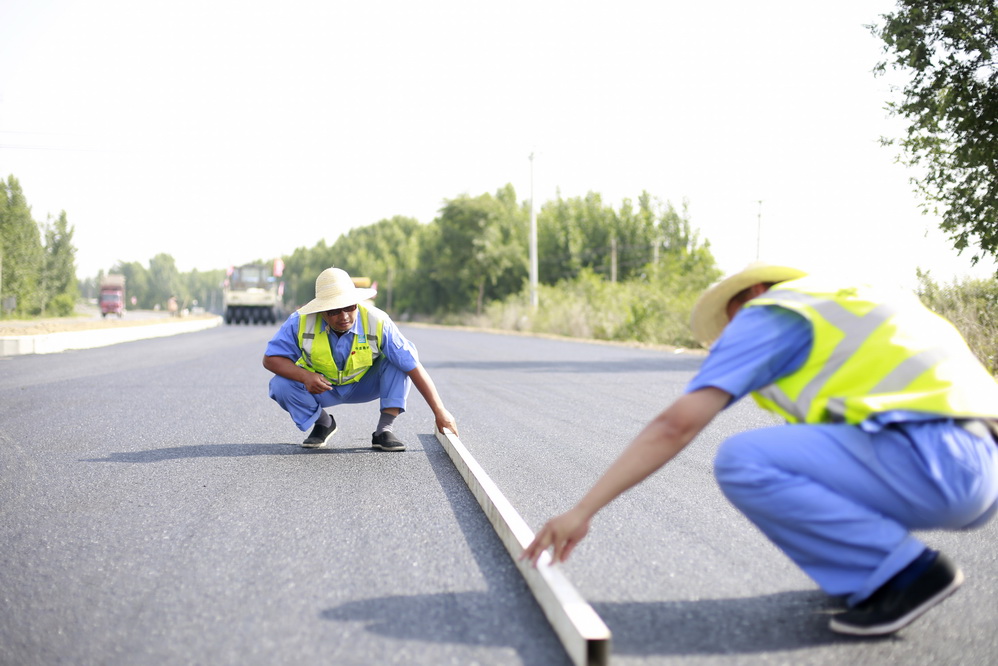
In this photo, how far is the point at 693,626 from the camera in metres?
2.71

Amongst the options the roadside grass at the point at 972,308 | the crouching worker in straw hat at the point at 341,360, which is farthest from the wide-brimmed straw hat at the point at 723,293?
the roadside grass at the point at 972,308

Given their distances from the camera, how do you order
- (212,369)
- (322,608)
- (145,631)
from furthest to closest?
(212,369)
(322,608)
(145,631)

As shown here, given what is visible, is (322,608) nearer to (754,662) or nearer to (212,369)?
(754,662)

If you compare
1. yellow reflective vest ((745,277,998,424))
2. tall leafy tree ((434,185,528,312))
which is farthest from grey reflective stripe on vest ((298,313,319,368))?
tall leafy tree ((434,185,528,312))

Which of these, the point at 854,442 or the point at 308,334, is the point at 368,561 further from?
the point at 308,334

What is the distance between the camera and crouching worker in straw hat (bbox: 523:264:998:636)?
2.43 m

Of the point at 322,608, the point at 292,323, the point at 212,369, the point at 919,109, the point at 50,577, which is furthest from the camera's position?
the point at 919,109

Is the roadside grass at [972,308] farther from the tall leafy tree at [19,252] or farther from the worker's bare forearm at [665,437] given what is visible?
the tall leafy tree at [19,252]

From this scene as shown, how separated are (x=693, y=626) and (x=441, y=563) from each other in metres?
1.08

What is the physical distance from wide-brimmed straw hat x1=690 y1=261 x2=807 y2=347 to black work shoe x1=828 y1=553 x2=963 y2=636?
0.91m

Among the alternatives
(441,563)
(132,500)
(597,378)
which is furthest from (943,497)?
(597,378)

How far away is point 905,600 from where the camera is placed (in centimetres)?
249

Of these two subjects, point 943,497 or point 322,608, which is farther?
point 322,608

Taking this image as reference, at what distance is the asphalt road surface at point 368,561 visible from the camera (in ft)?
8.41
